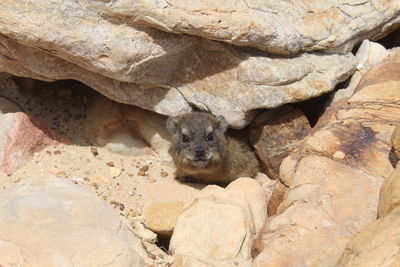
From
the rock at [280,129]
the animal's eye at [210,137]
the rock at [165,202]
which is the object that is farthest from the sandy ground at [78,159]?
the rock at [280,129]

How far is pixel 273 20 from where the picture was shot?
6.06 meters

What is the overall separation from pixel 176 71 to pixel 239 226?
2019mm

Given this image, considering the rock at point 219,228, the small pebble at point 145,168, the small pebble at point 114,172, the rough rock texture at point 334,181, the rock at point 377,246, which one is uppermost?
the rock at point 377,246

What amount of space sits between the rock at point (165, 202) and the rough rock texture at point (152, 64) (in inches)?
31.6

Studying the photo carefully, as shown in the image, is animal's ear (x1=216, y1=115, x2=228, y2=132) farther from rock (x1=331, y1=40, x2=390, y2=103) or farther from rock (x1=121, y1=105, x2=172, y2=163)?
rock (x1=331, y1=40, x2=390, y2=103)

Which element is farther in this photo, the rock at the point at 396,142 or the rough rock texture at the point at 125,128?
the rough rock texture at the point at 125,128

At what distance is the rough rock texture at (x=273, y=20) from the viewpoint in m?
5.63

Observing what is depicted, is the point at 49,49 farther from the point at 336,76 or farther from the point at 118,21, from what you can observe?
the point at 336,76

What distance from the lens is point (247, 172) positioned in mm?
7352

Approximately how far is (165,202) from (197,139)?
1179 millimetres

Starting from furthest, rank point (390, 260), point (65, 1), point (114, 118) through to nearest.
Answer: point (114, 118) < point (65, 1) < point (390, 260)

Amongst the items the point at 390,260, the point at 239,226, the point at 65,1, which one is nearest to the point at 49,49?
the point at 65,1

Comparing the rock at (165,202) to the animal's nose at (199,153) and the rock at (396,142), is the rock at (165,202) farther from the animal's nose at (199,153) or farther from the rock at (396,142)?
the rock at (396,142)

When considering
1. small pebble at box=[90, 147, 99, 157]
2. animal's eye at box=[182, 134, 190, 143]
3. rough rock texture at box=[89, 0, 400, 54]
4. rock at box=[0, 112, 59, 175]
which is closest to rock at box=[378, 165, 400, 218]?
rough rock texture at box=[89, 0, 400, 54]
